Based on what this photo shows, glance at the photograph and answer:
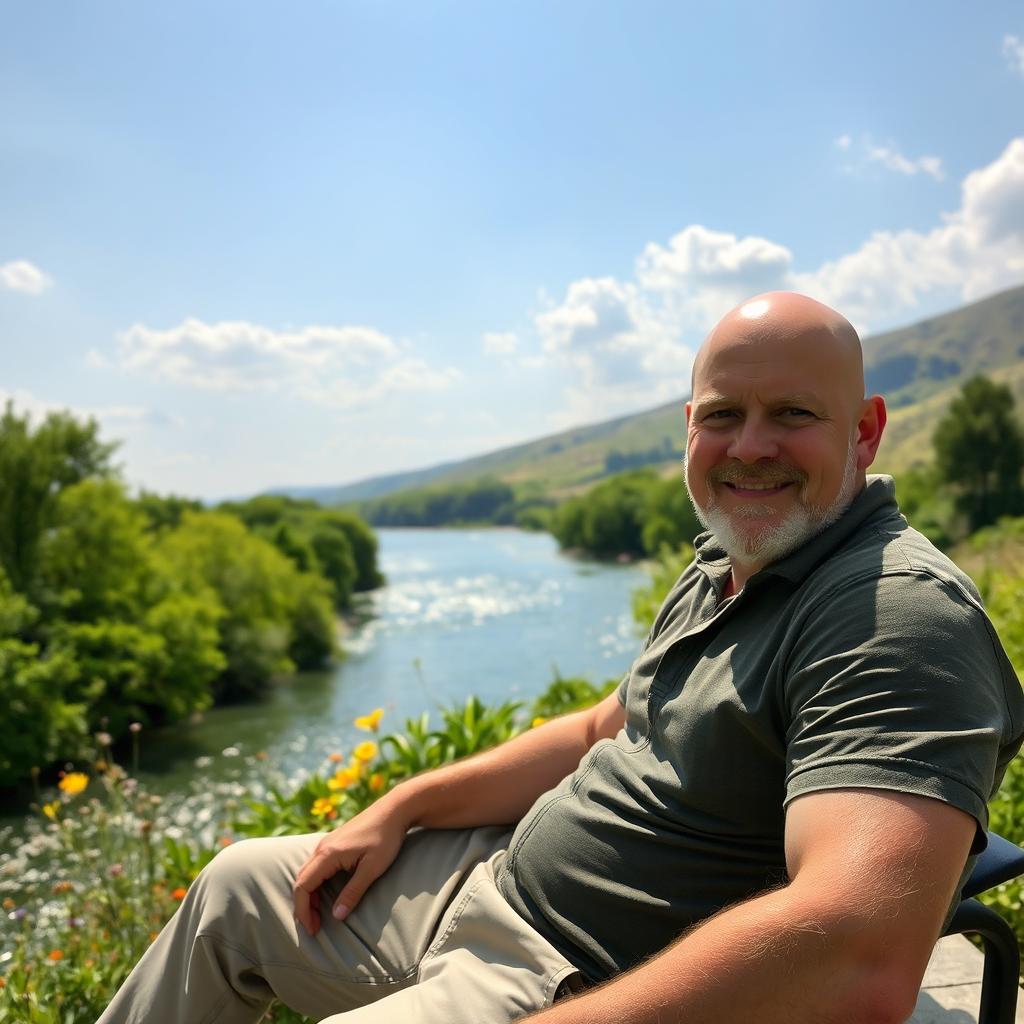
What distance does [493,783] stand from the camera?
2137 millimetres

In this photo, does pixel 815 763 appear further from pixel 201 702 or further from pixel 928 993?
pixel 201 702

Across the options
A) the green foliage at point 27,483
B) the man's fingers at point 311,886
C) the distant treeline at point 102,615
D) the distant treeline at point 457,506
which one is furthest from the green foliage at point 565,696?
the distant treeline at point 457,506

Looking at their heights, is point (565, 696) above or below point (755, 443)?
below

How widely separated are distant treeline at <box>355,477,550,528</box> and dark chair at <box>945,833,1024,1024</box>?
152228mm

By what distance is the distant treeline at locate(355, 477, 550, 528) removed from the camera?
16338 centimetres

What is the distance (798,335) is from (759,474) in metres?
0.27

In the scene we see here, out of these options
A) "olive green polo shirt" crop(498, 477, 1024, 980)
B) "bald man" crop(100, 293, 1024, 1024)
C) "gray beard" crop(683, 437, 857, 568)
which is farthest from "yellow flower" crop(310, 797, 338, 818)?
"gray beard" crop(683, 437, 857, 568)

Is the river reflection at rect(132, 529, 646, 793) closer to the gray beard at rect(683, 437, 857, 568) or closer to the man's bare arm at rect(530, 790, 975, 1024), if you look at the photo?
the gray beard at rect(683, 437, 857, 568)

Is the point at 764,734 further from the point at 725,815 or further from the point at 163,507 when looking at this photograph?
the point at 163,507

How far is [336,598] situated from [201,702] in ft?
87.4

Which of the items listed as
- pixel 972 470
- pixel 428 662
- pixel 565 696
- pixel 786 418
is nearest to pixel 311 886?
pixel 786 418

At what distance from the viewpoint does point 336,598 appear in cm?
5556

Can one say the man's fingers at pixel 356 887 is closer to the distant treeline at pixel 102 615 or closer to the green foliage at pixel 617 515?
the distant treeline at pixel 102 615

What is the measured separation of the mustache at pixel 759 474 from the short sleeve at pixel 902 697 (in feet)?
1.12
